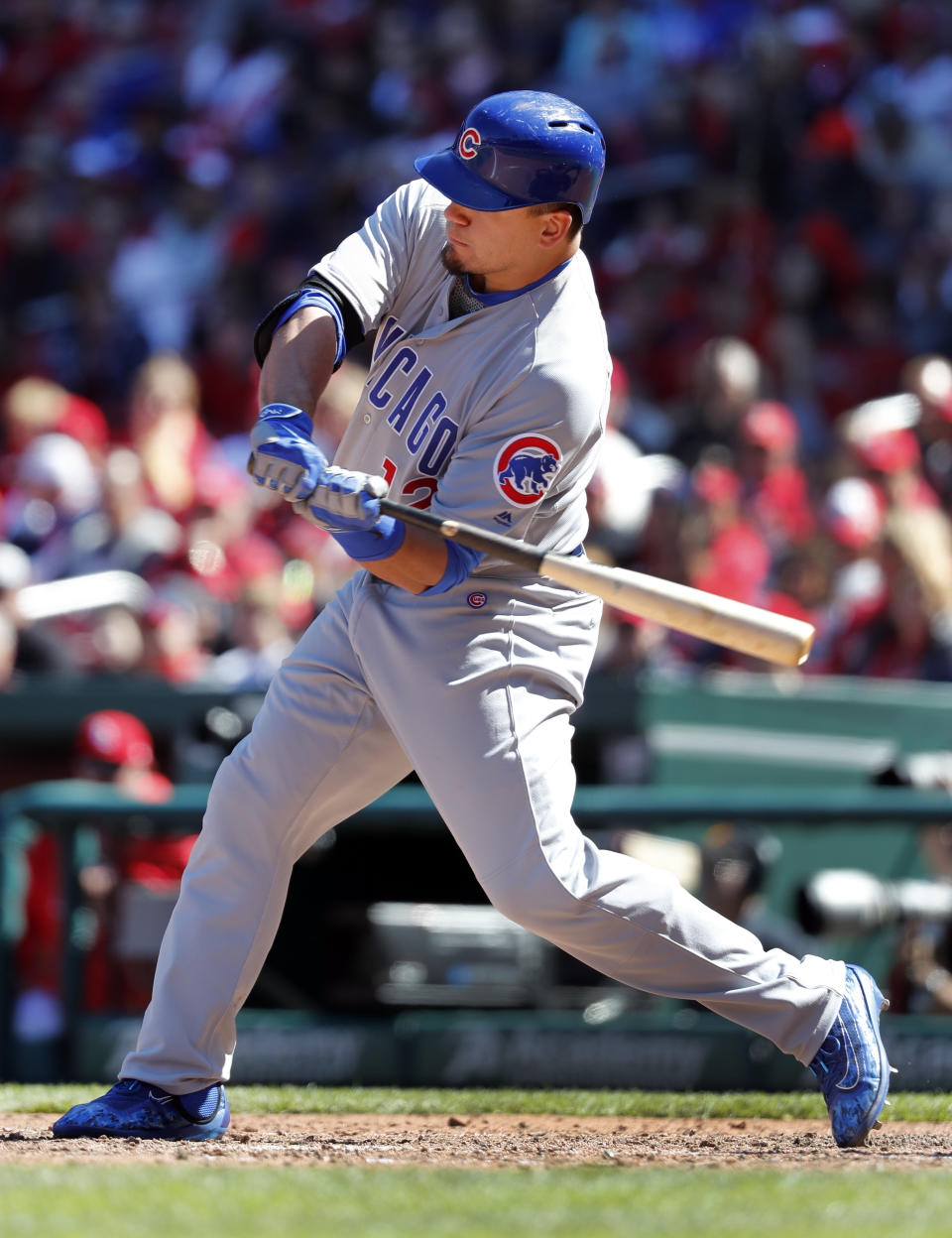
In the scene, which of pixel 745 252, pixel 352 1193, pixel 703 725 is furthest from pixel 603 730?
pixel 745 252

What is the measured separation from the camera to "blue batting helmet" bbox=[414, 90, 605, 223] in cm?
330

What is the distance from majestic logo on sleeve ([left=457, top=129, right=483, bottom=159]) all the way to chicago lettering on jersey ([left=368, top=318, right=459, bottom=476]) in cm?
36

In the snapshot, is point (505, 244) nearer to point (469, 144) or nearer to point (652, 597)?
point (469, 144)

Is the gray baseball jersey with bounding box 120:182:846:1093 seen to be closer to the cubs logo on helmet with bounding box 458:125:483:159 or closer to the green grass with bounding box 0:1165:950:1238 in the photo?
the cubs logo on helmet with bounding box 458:125:483:159

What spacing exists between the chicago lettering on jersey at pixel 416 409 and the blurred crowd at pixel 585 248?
10.4 feet

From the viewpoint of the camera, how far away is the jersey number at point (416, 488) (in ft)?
11.3

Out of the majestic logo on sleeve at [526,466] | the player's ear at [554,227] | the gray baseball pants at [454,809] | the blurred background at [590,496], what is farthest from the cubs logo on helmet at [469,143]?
the blurred background at [590,496]

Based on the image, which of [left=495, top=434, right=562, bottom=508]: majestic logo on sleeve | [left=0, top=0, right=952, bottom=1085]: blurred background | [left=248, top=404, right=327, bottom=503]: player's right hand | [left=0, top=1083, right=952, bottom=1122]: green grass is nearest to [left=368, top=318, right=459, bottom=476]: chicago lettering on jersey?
[left=495, top=434, right=562, bottom=508]: majestic logo on sleeve

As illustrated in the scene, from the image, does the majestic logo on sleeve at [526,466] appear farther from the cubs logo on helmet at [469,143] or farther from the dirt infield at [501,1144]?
the dirt infield at [501,1144]

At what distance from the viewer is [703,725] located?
6.34 m

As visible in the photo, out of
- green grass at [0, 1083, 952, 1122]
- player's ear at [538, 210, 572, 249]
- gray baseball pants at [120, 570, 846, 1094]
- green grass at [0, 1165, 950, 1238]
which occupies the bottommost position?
green grass at [0, 1083, 952, 1122]

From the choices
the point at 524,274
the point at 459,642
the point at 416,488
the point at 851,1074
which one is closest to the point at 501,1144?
the point at 851,1074

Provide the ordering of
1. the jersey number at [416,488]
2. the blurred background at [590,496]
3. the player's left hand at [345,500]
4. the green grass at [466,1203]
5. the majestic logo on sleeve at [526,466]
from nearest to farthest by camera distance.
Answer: the green grass at [466,1203], the player's left hand at [345,500], the majestic logo on sleeve at [526,466], the jersey number at [416,488], the blurred background at [590,496]

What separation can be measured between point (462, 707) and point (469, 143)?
39.4 inches
